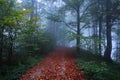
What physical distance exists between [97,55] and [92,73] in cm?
1292

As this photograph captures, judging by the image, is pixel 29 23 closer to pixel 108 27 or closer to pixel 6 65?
pixel 6 65

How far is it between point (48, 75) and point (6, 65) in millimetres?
4450

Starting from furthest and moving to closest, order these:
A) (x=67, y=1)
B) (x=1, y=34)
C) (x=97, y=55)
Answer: (x=97, y=55) < (x=67, y=1) < (x=1, y=34)

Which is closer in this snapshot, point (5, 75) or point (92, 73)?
point (92, 73)

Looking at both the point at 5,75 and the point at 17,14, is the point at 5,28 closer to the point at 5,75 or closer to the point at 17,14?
the point at 17,14

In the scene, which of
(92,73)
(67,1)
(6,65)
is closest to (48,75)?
(92,73)

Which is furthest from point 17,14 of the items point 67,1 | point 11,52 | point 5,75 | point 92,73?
point 67,1

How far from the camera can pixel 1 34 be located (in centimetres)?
1318

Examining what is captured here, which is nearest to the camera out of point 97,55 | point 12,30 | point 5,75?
point 5,75

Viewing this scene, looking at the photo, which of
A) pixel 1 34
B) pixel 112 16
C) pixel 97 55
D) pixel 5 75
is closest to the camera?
pixel 5 75

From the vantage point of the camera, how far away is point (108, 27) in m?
20.6

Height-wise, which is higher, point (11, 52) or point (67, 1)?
point (67, 1)

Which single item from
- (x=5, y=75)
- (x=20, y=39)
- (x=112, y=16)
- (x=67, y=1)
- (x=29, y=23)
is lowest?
(x=5, y=75)

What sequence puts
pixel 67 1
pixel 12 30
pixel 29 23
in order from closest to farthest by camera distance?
pixel 12 30 → pixel 29 23 → pixel 67 1
